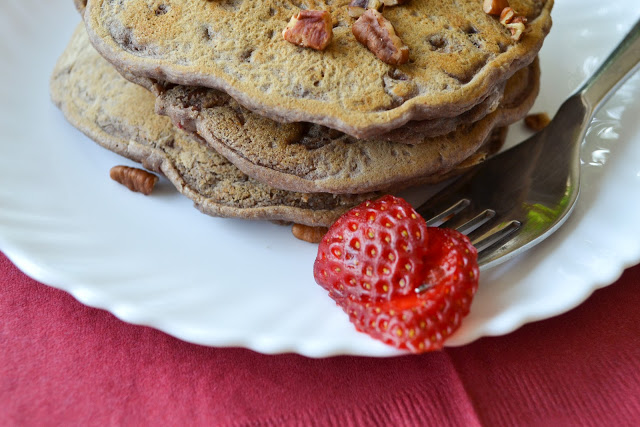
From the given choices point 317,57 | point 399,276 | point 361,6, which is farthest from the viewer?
point 361,6

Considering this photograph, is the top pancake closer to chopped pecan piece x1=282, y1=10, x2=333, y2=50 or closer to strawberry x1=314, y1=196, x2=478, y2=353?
chopped pecan piece x1=282, y1=10, x2=333, y2=50

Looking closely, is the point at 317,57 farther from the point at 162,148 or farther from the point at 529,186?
the point at 529,186

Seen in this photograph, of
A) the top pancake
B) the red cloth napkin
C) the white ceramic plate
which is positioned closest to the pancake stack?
the top pancake

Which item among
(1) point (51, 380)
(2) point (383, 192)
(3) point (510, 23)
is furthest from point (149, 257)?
(3) point (510, 23)

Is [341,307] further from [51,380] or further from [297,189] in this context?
[51,380]

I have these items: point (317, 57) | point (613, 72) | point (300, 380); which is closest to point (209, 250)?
point (300, 380)
